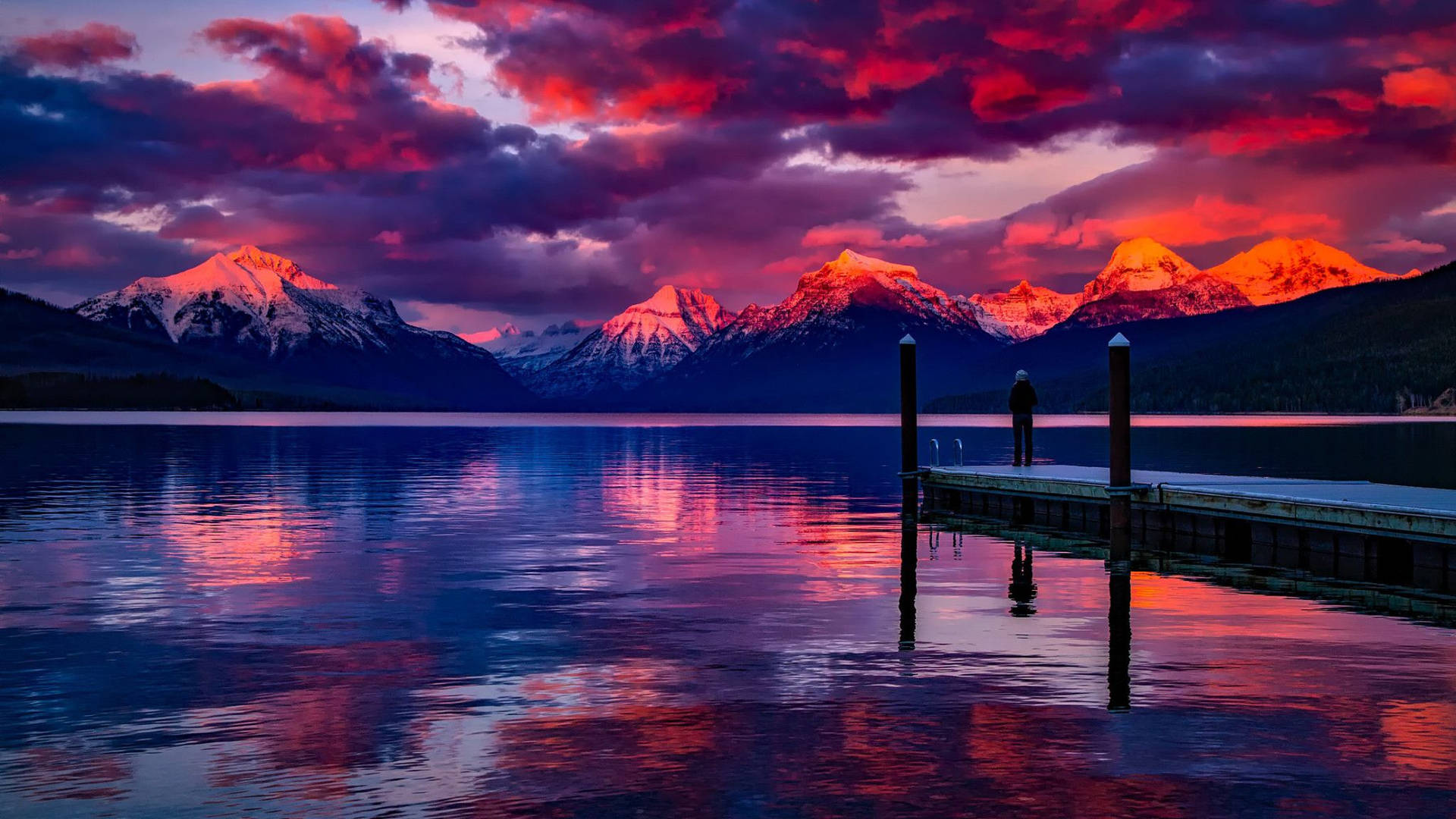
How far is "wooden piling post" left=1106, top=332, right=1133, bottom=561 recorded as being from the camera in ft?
113

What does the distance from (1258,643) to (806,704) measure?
9038 mm

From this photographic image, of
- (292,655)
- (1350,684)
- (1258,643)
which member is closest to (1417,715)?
(1350,684)

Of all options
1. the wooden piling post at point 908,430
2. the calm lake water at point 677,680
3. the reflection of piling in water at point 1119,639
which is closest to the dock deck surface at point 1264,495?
the wooden piling post at point 908,430

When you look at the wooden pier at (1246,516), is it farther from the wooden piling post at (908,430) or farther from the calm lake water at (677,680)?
the calm lake water at (677,680)

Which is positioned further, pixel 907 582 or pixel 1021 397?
pixel 1021 397

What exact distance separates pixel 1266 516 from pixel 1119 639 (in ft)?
41.6

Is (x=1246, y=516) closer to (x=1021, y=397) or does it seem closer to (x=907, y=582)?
(x=907, y=582)

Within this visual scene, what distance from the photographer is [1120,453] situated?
119 ft

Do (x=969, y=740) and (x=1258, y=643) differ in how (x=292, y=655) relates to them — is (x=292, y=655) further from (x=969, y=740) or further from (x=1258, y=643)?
(x=1258, y=643)

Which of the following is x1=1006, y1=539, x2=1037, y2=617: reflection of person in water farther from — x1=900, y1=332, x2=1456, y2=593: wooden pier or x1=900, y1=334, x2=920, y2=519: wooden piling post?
x1=900, y1=334, x2=920, y2=519: wooden piling post

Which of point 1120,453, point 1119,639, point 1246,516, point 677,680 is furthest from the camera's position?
point 1120,453

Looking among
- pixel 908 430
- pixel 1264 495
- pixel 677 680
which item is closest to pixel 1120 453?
pixel 1264 495

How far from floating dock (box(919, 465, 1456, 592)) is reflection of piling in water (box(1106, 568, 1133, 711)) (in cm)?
442

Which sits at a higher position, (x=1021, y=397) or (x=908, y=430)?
(x=1021, y=397)
